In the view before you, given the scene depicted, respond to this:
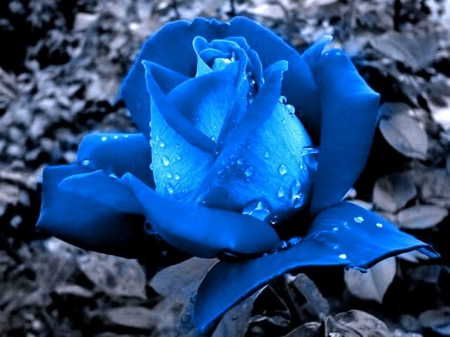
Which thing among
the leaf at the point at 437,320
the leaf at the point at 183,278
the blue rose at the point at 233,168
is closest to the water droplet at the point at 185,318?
the leaf at the point at 183,278

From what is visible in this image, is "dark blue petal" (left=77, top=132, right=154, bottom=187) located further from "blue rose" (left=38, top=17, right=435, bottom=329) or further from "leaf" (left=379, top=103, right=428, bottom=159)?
"leaf" (left=379, top=103, right=428, bottom=159)

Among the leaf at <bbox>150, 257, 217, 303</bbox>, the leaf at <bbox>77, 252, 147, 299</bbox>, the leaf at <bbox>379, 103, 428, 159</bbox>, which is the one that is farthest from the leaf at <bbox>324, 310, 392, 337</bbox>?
the leaf at <bbox>77, 252, 147, 299</bbox>

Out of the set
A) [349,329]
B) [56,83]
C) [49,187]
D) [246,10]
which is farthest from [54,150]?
[349,329]

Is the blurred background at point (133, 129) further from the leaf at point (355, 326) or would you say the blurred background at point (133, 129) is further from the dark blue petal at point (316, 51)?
the dark blue petal at point (316, 51)

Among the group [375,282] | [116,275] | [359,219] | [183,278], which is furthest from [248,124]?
[116,275]

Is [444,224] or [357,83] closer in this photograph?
[357,83]

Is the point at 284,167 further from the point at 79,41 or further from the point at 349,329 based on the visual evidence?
the point at 79,41
